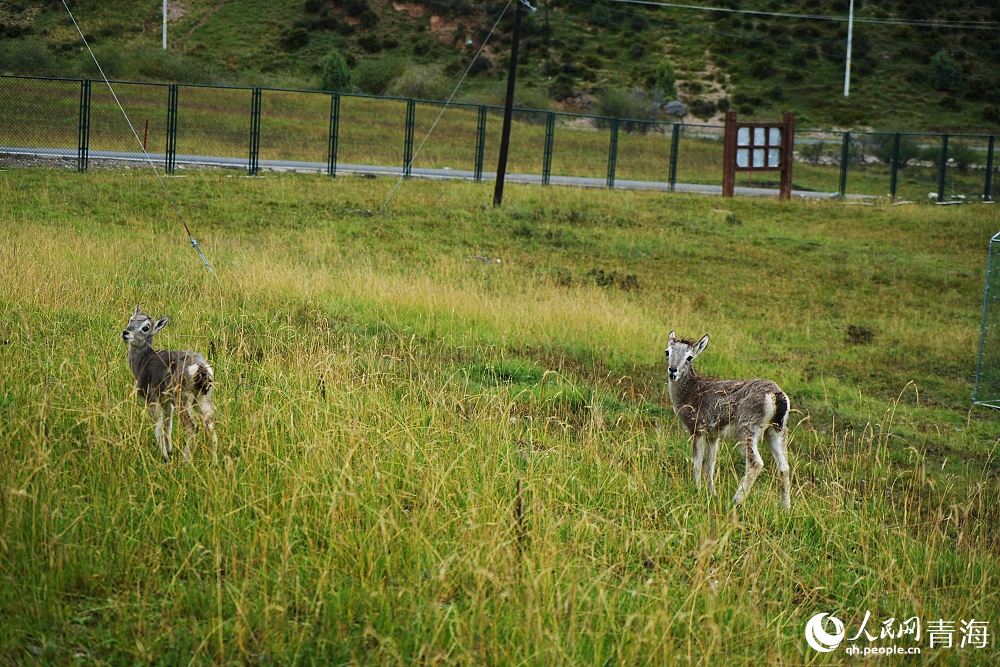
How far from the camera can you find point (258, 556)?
17.7 ft

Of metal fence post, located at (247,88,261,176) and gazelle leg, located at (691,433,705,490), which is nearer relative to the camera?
gazelle leg, located at (691,433,705,490)

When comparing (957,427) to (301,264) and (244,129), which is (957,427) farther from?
(244,129)

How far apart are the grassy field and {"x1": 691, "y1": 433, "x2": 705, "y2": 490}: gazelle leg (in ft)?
0.40

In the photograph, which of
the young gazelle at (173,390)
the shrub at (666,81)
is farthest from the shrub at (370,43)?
the young gazelle at (173,390)

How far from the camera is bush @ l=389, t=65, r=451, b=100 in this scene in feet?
197

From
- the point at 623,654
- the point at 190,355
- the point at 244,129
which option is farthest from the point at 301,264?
the point at 244,129

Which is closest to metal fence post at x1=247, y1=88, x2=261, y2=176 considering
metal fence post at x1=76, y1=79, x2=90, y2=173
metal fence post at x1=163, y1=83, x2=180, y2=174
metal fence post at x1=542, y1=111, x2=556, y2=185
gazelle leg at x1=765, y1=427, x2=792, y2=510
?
metal fence post at x1=163, y1=83, x2=180, y2=174

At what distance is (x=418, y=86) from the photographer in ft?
198

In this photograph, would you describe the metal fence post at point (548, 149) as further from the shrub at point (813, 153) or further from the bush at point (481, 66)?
the bush at point (481, 66)

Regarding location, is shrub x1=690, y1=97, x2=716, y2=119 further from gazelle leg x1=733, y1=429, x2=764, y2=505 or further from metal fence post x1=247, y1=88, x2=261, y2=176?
gazelle leg x1=733, y1=429, x2=764, y2=505

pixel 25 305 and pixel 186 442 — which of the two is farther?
pixel 25 305

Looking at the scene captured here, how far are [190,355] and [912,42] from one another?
278 feet

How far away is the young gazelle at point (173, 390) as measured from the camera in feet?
22.1

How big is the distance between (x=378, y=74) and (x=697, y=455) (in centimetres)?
5913
